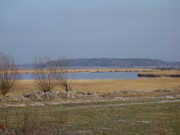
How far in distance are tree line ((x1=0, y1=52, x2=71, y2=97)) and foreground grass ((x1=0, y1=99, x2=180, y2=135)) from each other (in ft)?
46.2

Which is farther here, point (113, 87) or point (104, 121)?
point (113, 87)

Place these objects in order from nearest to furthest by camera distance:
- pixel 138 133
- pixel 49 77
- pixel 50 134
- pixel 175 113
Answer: pixel 50 134 → pixel 138 133 → pixel 175 113 → pixel 49 77

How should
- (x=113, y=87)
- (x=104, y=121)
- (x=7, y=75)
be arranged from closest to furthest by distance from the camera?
1. (x=104, y=121)
2. (x=7, y=75)
3. (x=113, y=87)

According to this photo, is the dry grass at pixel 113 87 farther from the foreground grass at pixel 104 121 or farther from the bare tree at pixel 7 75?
the foreground grass at pixel 104 121

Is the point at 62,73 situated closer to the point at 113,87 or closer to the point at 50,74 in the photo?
the point at 50,74

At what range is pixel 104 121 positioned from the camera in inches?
543

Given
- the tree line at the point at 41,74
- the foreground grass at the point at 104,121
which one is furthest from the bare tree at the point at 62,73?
the foreground grass at the point at 104,121

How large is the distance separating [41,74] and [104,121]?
19364 millimetres

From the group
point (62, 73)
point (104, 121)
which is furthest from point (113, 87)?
point (104, 121)

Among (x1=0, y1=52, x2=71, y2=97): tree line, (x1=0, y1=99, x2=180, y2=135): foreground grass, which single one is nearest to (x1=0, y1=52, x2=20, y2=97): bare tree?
(x1=0, y1=52, x2=71, y2=97): tree line

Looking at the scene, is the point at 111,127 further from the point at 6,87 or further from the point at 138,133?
the point at 6,87

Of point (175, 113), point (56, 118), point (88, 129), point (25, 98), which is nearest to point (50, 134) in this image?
point (88, 129)

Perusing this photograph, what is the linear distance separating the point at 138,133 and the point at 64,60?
23577 millimetres

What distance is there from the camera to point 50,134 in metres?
8.81
